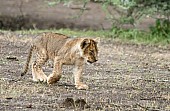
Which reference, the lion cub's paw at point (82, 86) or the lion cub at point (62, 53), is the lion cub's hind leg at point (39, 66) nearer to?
the lion cub at point (62, 53)

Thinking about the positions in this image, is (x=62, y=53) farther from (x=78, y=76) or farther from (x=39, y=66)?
(x=39, y=66)

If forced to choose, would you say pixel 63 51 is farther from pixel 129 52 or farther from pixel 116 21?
pixel 116 21

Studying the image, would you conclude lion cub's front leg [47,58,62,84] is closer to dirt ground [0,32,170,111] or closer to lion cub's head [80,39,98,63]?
dirt ground [0,32,170,111]

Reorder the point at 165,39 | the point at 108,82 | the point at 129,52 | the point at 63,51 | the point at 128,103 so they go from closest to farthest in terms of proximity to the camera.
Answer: the point at 128,103, the point at 63,51, the point at 108,82, the point at 129,52, the point at 165,39

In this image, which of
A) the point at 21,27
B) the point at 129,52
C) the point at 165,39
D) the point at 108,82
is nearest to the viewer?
the point at 108,82

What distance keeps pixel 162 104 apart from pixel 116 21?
10.6 meters

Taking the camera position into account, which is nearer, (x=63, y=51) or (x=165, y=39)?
(x=63, y=51)

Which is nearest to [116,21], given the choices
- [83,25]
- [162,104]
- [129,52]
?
[83,25]

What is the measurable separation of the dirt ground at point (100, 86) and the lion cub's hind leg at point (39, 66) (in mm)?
147

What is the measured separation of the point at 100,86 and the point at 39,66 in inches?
38.2

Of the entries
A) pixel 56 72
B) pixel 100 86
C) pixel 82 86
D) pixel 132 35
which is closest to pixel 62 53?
pixel 56 72

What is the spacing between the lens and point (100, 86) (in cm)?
957

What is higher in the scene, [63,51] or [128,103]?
[63,51]

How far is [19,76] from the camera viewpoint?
10164 millimetres
